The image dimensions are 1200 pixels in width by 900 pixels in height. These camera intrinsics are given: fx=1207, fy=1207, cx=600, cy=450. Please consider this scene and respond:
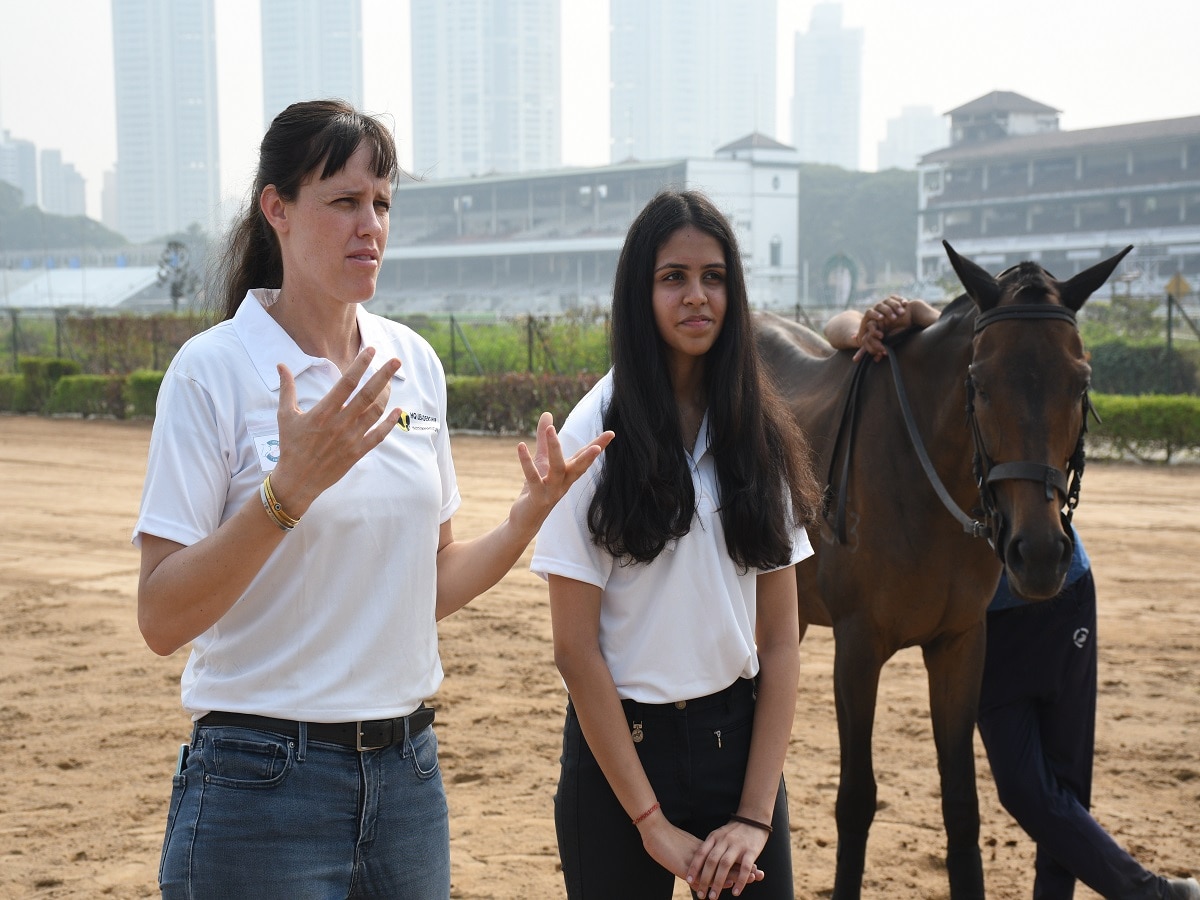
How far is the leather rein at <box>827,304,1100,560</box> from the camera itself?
3.04 meters

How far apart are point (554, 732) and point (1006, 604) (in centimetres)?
248

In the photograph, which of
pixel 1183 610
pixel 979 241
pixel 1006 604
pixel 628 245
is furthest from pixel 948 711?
pixel 979 241

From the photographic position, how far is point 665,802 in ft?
7.29

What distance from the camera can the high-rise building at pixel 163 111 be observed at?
13738cm

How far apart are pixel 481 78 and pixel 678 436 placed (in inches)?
5505

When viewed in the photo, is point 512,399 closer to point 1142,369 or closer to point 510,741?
point 1142,369

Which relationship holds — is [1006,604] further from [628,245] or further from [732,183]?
[732,183]

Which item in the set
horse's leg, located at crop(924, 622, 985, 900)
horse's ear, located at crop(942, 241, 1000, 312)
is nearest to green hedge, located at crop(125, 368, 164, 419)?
horse's leg, located at crop(924, 622, 985, 900)

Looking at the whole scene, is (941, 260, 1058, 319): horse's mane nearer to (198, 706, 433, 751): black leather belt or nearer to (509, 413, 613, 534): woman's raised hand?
(509, 413, 613, 534): woman's raised hand

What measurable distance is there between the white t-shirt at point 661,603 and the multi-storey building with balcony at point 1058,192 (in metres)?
47.2

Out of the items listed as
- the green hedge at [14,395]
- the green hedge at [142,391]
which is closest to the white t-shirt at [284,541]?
the green hedge at [142,391]

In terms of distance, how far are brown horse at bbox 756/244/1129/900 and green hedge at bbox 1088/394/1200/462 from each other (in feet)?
35.7

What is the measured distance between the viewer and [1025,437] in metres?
3.06

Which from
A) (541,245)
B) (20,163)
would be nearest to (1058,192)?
(541,245)
